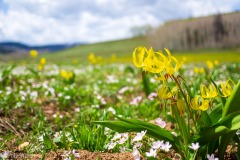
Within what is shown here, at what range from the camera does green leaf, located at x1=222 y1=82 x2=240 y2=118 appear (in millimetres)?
2141

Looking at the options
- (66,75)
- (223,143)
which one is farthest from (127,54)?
(223,143)

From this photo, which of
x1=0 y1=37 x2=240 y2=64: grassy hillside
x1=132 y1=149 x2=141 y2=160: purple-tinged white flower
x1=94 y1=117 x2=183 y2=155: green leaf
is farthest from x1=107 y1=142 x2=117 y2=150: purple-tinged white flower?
x1=0 y1=37 x2=240 y2=64: grassy hillside

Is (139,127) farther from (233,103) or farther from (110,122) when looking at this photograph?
(233,103)

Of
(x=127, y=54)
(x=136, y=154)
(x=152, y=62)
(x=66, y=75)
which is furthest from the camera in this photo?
(x=127, y=54)

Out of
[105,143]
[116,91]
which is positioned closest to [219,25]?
[116,91]

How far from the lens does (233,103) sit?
2197 millimetres

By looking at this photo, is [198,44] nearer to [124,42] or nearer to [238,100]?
[238,100]

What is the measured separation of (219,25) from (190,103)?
4172 centimetres

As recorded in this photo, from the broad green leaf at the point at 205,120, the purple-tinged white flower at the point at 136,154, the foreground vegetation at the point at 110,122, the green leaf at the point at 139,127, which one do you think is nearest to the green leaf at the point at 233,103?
the foreground vegetation at the point at 110,122

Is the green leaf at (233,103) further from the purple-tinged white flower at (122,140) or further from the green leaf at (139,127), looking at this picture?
the purple-tinged white flower at (122,140)

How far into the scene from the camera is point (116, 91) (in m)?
6.66

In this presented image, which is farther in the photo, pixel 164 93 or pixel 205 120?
pixel 205 120

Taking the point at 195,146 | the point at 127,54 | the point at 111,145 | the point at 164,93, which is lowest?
the point at 111,145

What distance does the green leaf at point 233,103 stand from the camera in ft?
7.02
